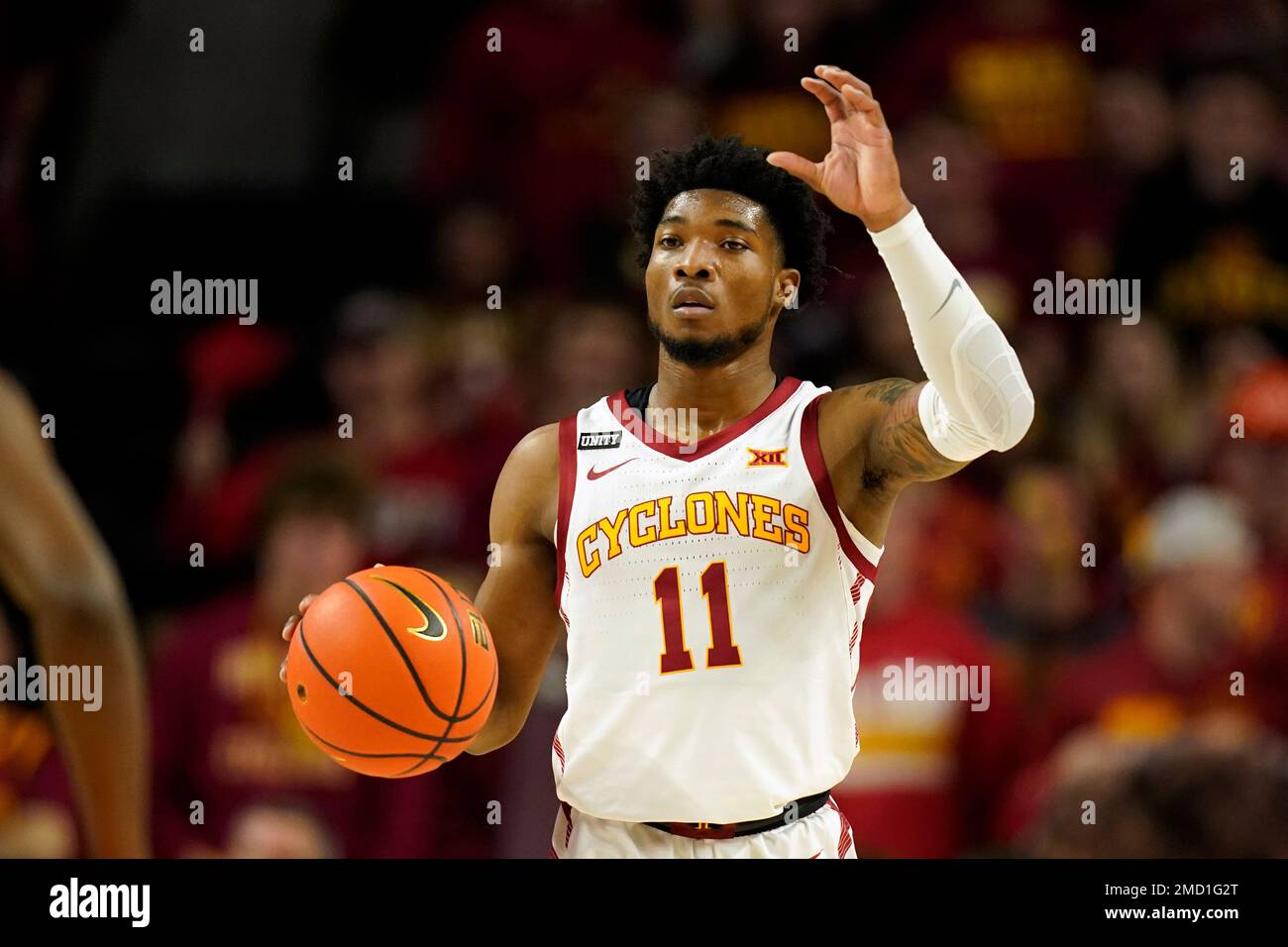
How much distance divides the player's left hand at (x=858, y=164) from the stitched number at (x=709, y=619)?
0.76 meters

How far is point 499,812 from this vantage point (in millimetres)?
4836

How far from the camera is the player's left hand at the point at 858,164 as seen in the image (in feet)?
10.8

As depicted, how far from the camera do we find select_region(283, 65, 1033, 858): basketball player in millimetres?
3314

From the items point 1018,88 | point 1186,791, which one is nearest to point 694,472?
point 1186,791

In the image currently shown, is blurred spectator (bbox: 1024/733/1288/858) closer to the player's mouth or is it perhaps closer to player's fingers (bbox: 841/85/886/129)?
player's fingers (bbox: 841/85/886/129)

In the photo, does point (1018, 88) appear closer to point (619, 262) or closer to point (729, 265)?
point (619, 262)

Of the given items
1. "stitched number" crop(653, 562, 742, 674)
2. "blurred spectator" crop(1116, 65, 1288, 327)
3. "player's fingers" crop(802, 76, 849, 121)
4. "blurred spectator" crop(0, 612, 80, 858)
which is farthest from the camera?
"blurred spectator" crop(1116, 65, 1288, 327)

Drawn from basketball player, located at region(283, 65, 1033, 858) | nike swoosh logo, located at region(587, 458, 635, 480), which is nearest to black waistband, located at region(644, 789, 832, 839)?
basketball player, located at region(283, 65, 1033, 858)

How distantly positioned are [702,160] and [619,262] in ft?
9.36

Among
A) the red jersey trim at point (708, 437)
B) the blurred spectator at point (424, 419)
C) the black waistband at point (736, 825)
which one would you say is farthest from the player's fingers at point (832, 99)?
the blurred spectator at point (424, 419)

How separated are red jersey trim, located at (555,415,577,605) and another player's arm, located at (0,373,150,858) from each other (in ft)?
3.22
